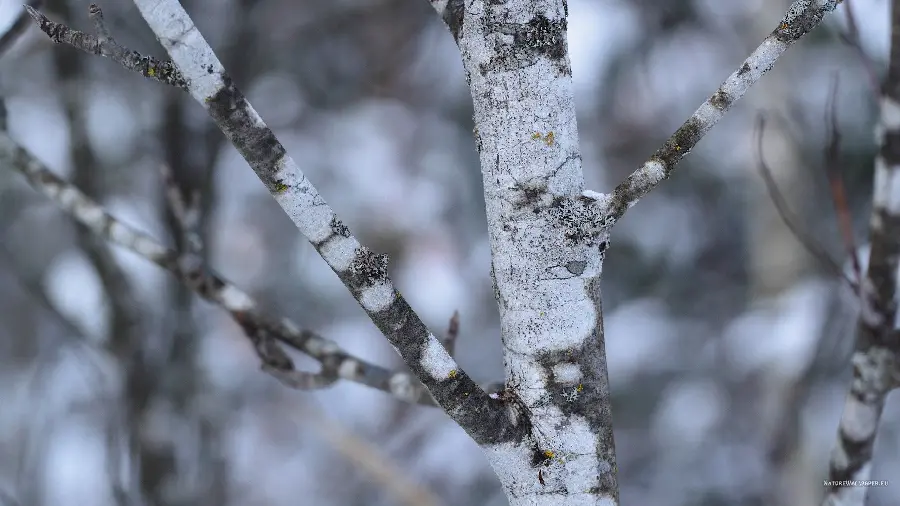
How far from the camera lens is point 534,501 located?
1.97ft

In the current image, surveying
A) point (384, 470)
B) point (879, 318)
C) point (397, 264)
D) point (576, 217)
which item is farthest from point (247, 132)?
point (397, 264)

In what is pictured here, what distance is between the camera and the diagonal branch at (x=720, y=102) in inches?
22.2

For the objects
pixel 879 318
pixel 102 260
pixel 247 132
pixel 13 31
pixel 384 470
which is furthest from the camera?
pixel 384 470

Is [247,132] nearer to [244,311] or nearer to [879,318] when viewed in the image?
[244,311]

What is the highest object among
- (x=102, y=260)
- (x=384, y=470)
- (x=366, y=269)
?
(x=102, y=260)

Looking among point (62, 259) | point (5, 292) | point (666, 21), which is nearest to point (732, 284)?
point (666, 21)

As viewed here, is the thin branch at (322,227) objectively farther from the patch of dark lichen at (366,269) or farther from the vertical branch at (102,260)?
the vertical branch at (102,260)

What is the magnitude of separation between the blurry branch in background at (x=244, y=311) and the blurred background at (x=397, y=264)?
85 centimetres

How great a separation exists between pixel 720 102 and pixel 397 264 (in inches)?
136

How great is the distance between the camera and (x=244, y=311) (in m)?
0.83

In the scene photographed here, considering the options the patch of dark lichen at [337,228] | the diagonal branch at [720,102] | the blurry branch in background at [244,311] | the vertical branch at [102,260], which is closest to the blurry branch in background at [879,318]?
the diagonal branch at [720,102]

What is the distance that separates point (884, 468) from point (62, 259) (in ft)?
13.8

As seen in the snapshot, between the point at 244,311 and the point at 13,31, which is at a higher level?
the point at 13,31

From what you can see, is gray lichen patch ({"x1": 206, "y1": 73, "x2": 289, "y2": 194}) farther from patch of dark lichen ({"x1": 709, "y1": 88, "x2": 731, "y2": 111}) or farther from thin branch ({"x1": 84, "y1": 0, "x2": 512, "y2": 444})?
patch of dark lichen ({"x1": 709, "y1": 88, "x2": 731, "y2": 111})
